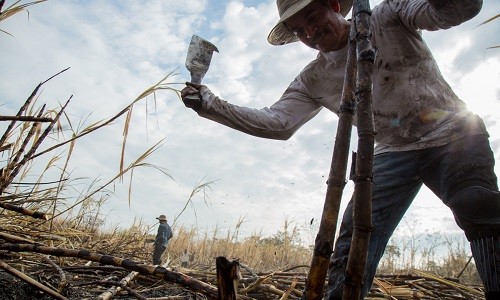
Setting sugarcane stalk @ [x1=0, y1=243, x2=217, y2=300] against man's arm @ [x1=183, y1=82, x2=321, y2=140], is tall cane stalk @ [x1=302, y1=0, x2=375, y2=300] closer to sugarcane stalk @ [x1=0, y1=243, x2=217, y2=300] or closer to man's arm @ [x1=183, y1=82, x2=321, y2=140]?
sugarcane stalk @ [x1=0, y1=243, x2=217, y2=300]

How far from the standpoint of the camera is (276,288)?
2.53 m

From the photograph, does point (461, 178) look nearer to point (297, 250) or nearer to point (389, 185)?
point (389, 185)

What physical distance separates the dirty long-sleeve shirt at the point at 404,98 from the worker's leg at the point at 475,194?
0.08 meters

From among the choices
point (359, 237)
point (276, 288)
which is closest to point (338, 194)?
point (359, 237)

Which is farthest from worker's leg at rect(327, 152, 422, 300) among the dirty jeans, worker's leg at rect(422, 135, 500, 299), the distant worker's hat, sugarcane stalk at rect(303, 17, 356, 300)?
the distant worker's hat

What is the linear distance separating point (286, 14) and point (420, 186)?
41.9 inches

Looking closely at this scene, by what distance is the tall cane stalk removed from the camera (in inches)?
25.8

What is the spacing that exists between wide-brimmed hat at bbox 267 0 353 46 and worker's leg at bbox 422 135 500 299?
92cm

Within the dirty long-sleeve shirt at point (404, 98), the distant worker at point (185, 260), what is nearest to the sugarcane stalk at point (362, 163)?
the dirty long-sleeve shirt at point (404, 98)

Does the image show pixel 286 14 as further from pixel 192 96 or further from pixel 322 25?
pixel 192 96

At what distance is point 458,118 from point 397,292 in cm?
134

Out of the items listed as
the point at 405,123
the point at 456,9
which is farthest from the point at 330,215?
the point at 405,123

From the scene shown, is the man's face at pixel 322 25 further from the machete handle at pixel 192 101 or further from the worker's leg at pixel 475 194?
the worker's leg at pixel 475 194

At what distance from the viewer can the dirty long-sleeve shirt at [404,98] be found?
1555mm
